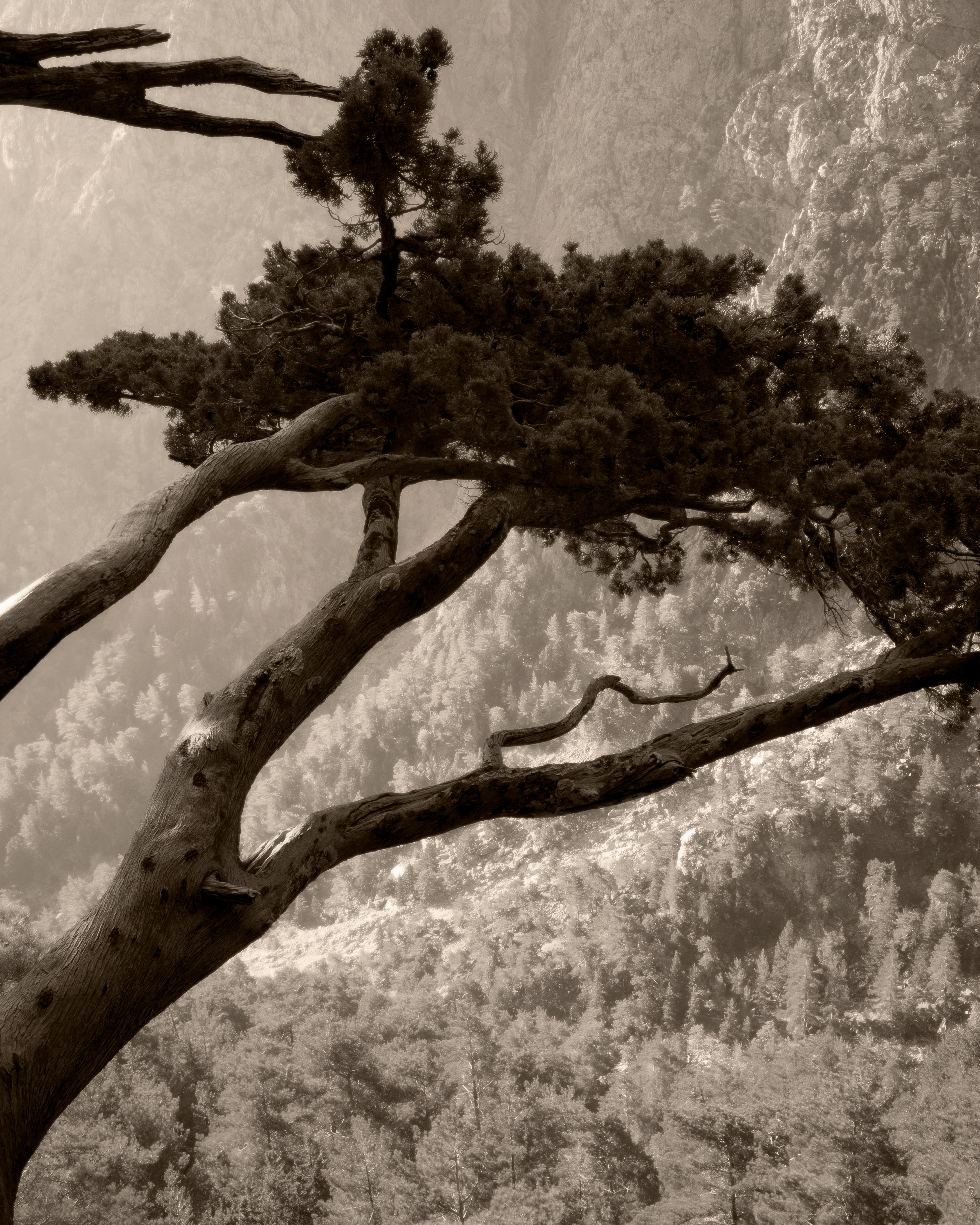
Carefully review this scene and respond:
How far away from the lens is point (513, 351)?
273 inches

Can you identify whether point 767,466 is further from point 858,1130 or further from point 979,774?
point 979,774

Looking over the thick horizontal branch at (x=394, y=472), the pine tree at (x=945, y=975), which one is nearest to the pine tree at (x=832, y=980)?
the pine tree at (x=945, y=975)

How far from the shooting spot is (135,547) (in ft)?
14.1

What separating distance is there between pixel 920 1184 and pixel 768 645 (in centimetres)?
3787

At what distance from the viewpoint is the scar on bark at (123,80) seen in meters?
3.54

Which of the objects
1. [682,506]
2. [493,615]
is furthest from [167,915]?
[493,615]

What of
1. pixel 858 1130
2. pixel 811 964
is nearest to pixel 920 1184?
pixel 858 1130

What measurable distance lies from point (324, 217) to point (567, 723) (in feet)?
305

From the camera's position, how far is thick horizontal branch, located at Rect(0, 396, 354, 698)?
366cm

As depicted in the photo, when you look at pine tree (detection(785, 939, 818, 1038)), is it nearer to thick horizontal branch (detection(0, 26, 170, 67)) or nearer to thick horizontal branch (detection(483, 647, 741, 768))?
thick horizontal branch (detection(483, 647, 741, 768))

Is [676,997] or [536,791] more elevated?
[676,997]

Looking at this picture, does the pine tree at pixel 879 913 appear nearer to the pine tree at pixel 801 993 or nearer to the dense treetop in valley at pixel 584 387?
the pine tree at pixel 801 993

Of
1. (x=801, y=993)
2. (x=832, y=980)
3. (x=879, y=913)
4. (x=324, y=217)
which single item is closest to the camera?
(x=801, y=993)

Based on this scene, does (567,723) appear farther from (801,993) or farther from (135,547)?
(801,993)
